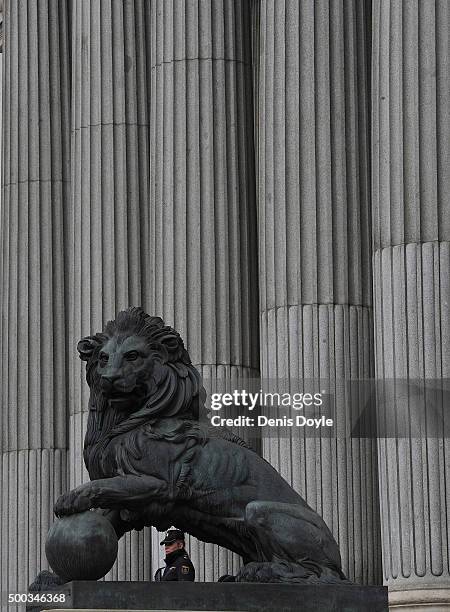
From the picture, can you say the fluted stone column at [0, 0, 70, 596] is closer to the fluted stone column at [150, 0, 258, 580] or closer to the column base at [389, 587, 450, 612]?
the fluted stone column at [150, 0, 258, 580]

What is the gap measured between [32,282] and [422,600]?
1726cm

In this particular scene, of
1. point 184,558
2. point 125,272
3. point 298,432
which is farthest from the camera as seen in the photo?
point 125,272

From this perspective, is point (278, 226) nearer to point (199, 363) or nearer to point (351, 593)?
point (199, 363)

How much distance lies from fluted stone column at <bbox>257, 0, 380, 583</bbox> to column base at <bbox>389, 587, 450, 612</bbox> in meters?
3.12

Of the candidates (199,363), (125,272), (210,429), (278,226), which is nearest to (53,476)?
(125,272)

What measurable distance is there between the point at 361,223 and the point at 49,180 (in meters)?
12.7

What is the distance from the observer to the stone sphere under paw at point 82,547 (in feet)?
69.7

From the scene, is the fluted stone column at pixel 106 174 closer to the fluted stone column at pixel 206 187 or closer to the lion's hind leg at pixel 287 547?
the fluted stone column at pixel 206 187

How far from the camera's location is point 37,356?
145 ft

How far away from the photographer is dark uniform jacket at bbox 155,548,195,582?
2684cm

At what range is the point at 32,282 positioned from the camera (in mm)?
44656

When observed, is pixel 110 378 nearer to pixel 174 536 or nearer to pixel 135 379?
pixel 135 379

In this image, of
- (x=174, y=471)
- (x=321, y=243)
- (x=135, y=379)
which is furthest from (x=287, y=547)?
(x=321, y=243)

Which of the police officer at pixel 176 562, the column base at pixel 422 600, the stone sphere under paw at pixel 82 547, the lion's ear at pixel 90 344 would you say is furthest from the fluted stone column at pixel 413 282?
the stone sphere under paw at pixel 82 547
